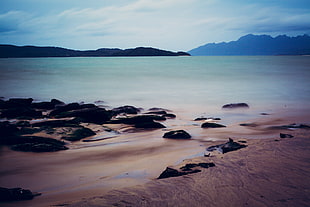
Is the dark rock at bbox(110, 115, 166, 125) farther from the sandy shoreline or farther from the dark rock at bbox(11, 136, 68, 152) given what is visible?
the dark rock at bbox(11, 136, 68, 152)

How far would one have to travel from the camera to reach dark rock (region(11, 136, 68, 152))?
6.07 metres

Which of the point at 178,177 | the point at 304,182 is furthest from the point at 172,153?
the point at 304,182

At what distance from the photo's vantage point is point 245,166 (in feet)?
15.4

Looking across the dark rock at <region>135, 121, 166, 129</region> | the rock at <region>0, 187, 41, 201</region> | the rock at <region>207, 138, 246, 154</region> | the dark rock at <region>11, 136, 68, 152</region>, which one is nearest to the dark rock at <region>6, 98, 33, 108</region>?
the dark rock at <region>11, 136, 68, 152</region>

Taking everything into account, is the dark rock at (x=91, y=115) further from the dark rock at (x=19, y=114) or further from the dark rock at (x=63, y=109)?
the dark rock at (x=19, y=114)

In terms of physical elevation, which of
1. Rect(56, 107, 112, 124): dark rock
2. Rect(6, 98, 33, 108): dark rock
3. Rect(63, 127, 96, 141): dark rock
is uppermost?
Rect(6, 98, 33, 108): dark rock

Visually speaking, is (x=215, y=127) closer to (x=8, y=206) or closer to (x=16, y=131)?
(x=16, y=131)

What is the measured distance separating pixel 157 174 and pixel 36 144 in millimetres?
3037

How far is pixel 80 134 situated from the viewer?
7375mm

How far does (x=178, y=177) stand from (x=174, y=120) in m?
6.35

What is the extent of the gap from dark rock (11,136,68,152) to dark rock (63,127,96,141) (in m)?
0.49

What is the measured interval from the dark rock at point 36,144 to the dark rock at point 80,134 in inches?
19.3

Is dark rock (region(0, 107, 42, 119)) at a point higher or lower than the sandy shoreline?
higher

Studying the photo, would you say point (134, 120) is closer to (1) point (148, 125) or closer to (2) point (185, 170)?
(1) point (148, 125)
